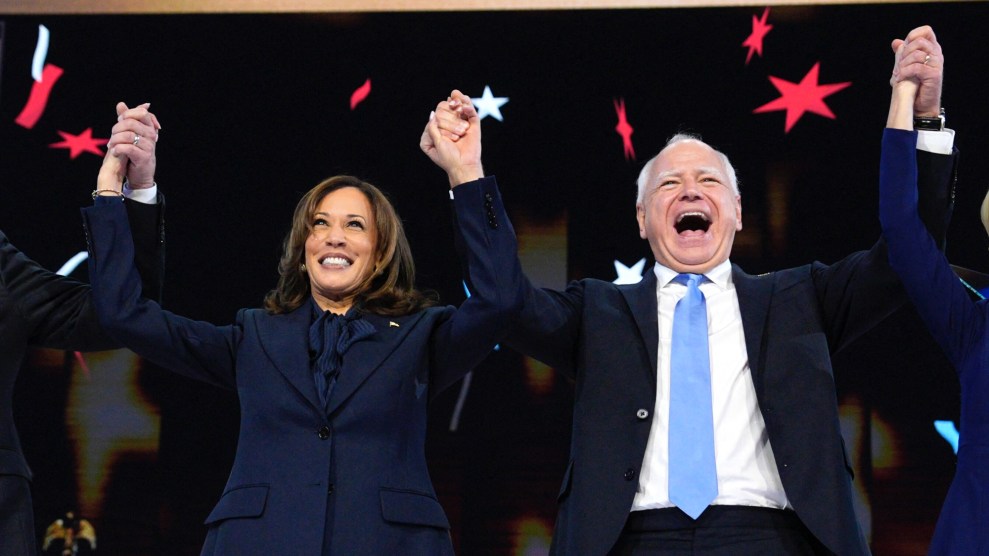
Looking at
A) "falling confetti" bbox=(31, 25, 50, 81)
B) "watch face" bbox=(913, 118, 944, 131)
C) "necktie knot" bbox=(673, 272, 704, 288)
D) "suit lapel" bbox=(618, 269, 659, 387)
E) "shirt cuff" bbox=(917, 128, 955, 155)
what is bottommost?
"suit lapel" bbox=(618, 269, 659, 387)

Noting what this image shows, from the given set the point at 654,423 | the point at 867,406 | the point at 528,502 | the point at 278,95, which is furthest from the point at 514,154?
the point at 654,423

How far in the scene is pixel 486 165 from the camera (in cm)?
371

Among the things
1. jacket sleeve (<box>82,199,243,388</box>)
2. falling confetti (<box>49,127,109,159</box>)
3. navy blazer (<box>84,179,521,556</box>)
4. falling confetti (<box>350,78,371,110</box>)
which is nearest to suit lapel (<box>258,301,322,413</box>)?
navy blazer (<box>84,179,521,556</box>)

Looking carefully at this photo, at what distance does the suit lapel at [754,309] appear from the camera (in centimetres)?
241

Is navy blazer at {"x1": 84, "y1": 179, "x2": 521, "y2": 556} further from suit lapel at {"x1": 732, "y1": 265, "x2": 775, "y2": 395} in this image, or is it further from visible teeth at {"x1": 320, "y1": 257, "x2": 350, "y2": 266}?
suit lapel at {"x1": 732, "y1": 265, "x2": 775, "y2": 395}

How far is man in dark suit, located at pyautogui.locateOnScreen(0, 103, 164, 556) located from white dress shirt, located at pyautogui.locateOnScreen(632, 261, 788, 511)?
1.04 m

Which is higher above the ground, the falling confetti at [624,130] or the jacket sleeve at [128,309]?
the falling confetti at [624,130]

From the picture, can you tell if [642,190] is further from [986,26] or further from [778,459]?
[986,26]

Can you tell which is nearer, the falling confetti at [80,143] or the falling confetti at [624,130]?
the falling confetti at [624,130]

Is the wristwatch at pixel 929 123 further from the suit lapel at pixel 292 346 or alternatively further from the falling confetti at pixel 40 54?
the falling confetti at pixel 40 54

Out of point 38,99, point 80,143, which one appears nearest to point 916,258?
point 80,143

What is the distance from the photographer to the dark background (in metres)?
3.57

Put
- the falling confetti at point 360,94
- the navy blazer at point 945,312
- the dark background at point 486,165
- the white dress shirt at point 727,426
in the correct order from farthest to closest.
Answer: the falling confetti at point 360,94
the dark background at point 486,165
the white dress shirt at point 727,426
the navy blazer at point 945,312

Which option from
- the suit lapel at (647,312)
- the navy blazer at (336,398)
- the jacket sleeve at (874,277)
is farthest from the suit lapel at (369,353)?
the jacket sleeve at (874,277)
